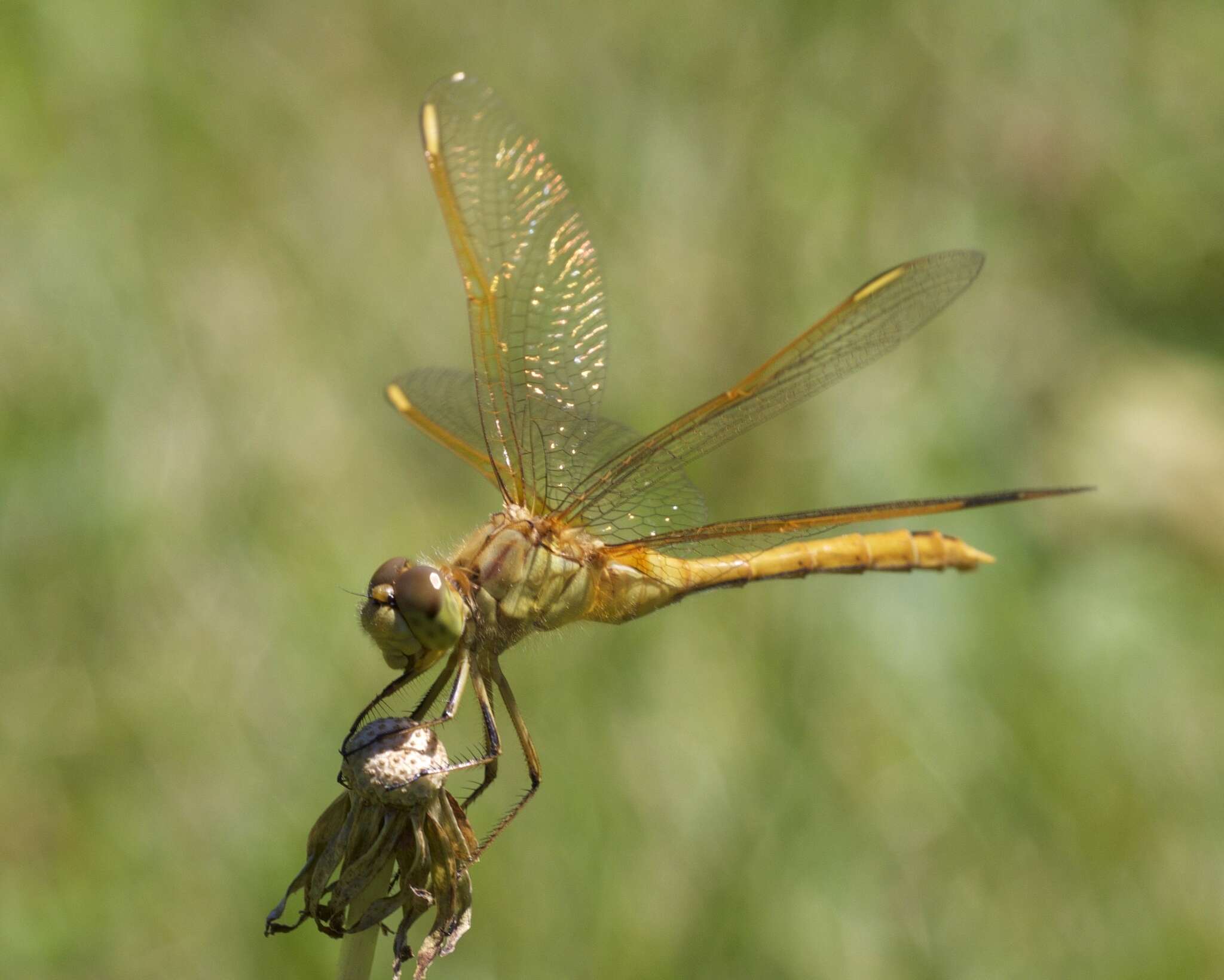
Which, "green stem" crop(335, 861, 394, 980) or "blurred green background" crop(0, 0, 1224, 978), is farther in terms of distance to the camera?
"blurred green background" crop(0, 0, 1224, 978)

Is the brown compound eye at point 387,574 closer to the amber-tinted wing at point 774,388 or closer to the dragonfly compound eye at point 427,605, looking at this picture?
the dragonfly compound eye at point 427,605

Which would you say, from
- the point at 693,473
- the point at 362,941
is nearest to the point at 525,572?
the point at 362,941

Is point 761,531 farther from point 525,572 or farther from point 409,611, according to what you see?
point 409,611

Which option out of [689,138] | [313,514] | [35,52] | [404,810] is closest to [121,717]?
[313,514]

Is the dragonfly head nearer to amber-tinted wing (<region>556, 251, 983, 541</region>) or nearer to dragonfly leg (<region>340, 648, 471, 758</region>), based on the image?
dragonfly leg (<region>340, 648, 471, 758</region>)

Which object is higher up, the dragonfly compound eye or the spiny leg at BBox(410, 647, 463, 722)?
the dragonfly compound eye

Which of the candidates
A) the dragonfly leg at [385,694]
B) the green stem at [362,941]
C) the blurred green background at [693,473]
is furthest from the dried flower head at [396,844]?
the blurred green background at [693,473]

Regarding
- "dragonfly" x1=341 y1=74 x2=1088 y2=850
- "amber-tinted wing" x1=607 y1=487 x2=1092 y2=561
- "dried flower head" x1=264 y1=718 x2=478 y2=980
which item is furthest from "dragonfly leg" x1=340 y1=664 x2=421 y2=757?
"amber-tinted wing" x1=607 y1=487 x2=1092 y2=561
